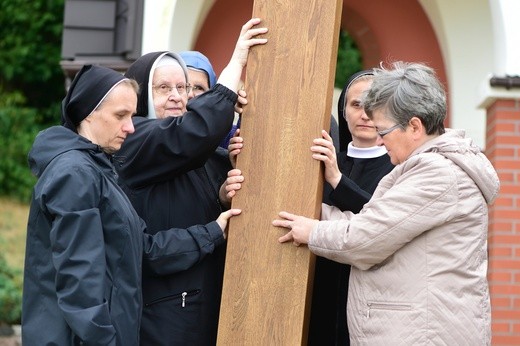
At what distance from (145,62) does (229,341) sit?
3.90 ft

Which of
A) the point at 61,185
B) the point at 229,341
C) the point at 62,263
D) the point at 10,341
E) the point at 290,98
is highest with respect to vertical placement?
the point at 290,98

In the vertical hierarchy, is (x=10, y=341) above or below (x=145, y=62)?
below

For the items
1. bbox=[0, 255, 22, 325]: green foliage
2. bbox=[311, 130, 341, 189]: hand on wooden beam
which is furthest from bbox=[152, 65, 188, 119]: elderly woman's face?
bbox=[0, 255, 22, 325]: green foliage

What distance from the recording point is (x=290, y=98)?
4328 millimetres

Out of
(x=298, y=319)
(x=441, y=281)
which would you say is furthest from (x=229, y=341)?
(x=441, y=281)

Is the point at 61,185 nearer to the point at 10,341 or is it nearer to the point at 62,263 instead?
the point at 62,263

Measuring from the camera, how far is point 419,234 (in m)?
3.90

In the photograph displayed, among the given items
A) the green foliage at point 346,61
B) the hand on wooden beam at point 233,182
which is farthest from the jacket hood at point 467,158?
the green foliage at point 346,61

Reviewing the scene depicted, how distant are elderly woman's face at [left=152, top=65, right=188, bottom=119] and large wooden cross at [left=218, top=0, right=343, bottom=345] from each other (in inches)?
13.4

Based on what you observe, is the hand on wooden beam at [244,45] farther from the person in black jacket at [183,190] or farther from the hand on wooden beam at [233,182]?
the hand on wooden beam at [233,182]

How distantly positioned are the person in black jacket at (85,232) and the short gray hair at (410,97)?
879 mm

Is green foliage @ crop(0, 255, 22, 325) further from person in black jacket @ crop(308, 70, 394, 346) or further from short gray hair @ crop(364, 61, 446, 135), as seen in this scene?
short gray hair @ crop(364, 61, 446, 135)

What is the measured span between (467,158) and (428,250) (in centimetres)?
34

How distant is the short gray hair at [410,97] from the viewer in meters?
4.00
